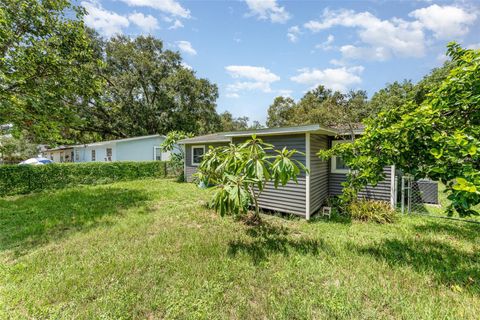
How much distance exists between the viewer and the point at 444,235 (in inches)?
176

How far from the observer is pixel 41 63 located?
7.00 metres

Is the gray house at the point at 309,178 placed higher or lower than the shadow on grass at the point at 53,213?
higher

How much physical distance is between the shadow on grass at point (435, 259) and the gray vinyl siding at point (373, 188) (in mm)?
2316

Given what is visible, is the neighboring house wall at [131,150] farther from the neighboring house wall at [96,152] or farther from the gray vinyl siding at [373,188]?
the gray vinyl siding at [373,188]

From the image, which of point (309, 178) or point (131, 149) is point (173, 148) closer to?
point (131, 149)

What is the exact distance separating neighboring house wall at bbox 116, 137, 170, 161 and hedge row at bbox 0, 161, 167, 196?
2591mm

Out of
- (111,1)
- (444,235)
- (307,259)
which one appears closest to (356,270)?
(307,259)

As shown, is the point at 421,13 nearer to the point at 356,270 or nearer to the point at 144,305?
the point at 356,270

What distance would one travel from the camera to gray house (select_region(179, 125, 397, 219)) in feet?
18.5

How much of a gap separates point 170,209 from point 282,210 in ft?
12.2

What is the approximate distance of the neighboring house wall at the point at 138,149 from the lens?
599 inches

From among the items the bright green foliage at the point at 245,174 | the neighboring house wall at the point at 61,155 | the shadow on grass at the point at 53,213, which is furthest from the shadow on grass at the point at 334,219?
the neighboring house wall at the point at 61,155

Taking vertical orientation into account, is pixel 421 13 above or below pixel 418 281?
above

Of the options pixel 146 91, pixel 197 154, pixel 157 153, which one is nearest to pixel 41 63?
pixel 197 154
